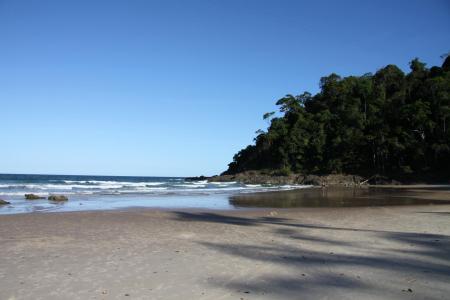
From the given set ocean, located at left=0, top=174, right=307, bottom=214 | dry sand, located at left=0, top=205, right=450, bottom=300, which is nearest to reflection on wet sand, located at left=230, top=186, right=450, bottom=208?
ocean, located at left=0, top=174, right=307, bottom=214

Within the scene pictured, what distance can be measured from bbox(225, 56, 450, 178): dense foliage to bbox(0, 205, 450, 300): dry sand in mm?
52325

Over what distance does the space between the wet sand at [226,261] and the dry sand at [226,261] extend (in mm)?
16

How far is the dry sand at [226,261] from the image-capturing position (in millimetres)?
5664

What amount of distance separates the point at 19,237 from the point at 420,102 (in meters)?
61.1

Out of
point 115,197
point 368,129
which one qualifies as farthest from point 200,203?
point 368,129

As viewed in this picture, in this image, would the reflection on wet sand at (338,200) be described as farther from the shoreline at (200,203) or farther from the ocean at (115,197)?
the ocean at (115,197)

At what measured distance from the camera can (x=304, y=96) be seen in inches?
3693

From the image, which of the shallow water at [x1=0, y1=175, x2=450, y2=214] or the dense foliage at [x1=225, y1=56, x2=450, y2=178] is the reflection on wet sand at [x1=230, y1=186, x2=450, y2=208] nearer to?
the shallow water at [x1=0, y1=175, x2=450, y2=214]

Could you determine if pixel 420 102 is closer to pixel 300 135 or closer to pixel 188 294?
pixel 300 135

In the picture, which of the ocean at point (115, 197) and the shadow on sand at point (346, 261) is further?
the ocean at point (115, 197)

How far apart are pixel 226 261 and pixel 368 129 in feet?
220

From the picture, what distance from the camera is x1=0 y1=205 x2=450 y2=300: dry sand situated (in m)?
5.66

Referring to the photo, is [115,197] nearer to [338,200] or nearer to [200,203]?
[200,203]

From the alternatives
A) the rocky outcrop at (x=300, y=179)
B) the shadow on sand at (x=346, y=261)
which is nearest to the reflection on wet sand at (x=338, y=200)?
the shadow on sand at (x=346, y=261)
